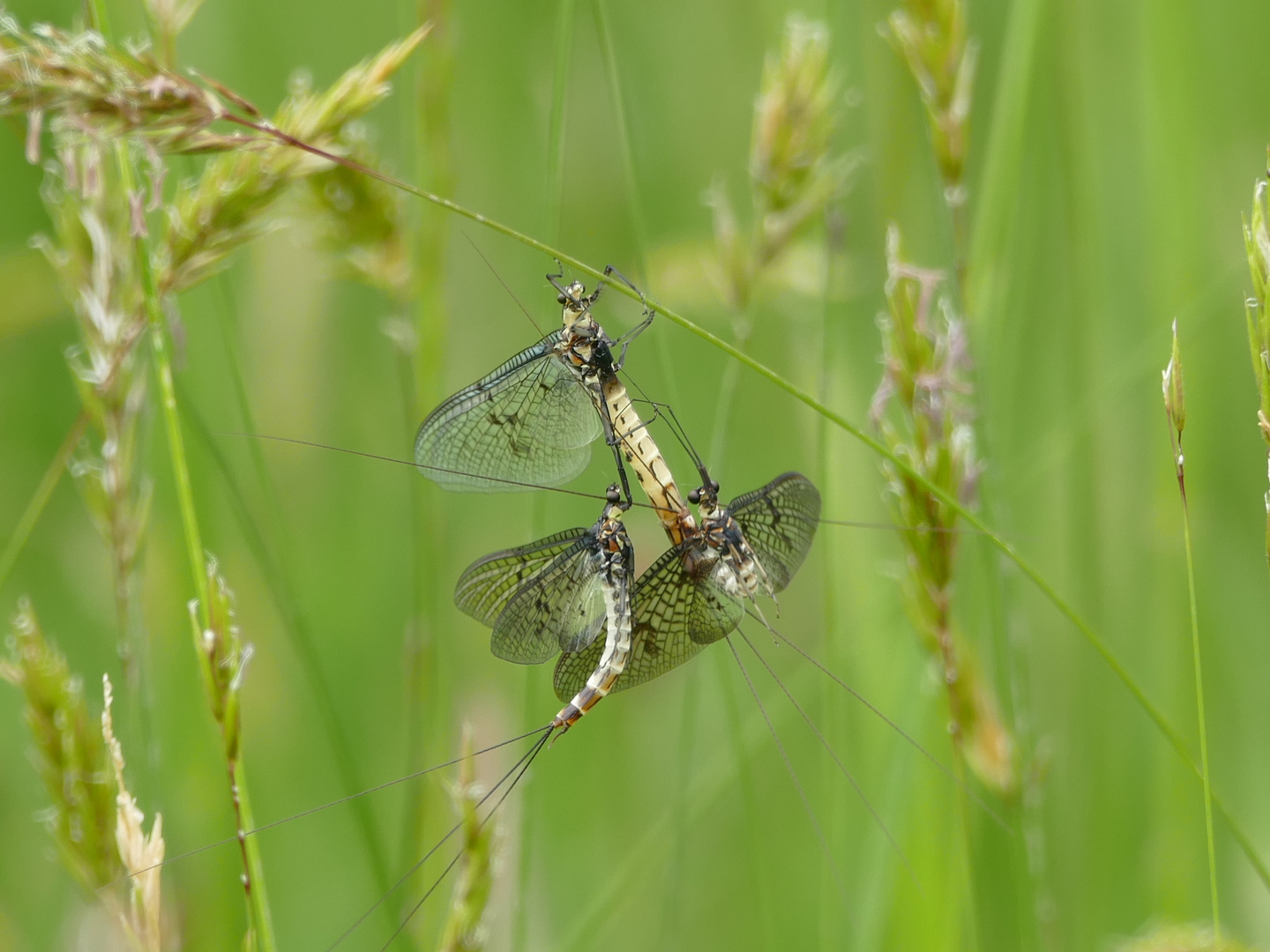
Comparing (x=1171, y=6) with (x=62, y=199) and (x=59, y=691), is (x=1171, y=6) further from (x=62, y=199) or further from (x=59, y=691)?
(x=59, y=691)

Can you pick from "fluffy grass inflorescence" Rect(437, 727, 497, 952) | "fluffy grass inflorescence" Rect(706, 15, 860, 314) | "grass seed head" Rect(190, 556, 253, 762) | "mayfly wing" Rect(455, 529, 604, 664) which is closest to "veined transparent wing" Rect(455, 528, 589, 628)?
"mayfly wing" Rect(455, 529, 604, 664)

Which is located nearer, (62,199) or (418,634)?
(62,199)

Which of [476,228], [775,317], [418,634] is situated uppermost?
[476,228]

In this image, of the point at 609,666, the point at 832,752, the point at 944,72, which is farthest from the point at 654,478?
the point at 944,72

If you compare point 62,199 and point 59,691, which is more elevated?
point 62,199

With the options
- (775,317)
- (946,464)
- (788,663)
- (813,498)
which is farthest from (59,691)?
(775,317)

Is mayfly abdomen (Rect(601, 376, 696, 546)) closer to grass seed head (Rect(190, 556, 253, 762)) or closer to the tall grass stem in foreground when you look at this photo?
grass seed head (Rect(190, 556, 253, 762))

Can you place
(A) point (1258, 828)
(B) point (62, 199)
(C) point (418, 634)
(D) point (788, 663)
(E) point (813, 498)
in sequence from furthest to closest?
(D) point (788, 663), (A) point (1258, 828), (C) point (418, 634), (B) point (62, 199), (E) point (813, 498)
